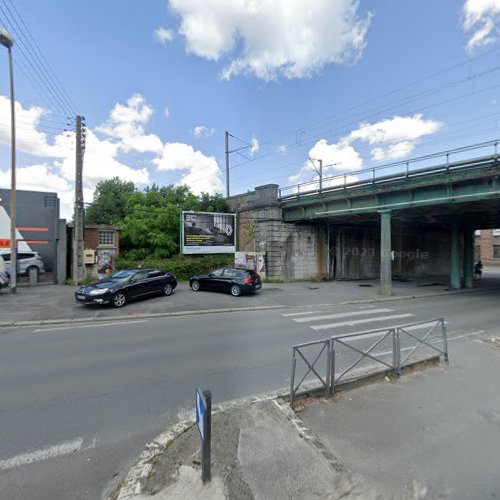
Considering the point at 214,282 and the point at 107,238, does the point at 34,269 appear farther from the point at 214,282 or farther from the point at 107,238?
the point at 214,282

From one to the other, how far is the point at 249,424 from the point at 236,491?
1.02 m

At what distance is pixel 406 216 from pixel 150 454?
67.2ft

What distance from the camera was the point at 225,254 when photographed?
22516 millimetres

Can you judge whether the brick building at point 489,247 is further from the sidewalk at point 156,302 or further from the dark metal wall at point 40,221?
the dark metal wall at point 40,221

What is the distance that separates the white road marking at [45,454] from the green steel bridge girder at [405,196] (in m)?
16.8

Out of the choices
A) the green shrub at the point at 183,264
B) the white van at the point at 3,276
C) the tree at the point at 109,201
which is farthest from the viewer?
the tree at the point at 109,201

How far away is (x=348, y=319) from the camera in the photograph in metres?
10.2

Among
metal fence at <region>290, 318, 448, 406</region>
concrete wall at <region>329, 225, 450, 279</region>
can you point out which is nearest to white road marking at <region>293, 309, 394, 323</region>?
metal fence at <region>290, 318, 448, 406</region>

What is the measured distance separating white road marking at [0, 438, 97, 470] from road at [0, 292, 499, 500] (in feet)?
0.04

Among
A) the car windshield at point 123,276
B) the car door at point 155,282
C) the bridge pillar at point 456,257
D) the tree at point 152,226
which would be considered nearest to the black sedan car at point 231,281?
the car door at point 155,282

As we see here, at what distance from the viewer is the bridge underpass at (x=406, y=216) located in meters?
14.0

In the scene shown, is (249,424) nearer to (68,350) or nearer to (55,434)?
(55,434)

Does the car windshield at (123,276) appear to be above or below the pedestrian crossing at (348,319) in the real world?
above

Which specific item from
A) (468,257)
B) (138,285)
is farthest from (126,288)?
(468,257)
